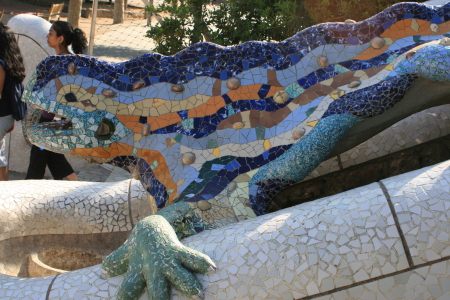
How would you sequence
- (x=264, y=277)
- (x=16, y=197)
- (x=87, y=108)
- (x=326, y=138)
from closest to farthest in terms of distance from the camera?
(x=264, y=277)
(x=326, y=138)
(x=87, y=108)
(x=16, y=197)

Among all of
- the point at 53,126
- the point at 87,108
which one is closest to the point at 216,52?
the point at 87,108

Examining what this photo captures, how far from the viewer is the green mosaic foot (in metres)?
2.18

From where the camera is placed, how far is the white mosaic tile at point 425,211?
2096 millimetres

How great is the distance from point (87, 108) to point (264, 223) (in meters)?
1.24

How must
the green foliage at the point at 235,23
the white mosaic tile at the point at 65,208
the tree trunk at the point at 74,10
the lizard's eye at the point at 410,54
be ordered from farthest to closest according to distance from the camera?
the tree trunk at the point at 74,10 < the green foliage at the point at 235,23 < the white mosaic tile at the point at 65,208 < the lizard's eye at the point at 410,54

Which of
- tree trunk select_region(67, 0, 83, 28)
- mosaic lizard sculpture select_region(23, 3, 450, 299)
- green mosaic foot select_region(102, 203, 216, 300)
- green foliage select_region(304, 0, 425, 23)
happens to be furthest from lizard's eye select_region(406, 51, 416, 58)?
tree trunk select_region(67, 0, 83, 28)

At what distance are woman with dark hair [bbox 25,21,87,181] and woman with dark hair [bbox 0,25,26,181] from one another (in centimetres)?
27

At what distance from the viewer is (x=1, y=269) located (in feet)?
10.4

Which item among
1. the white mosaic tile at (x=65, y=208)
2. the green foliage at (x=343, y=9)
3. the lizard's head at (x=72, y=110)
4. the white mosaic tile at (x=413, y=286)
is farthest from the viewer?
the green foliage at (x=343, y=9)

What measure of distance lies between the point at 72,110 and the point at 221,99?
2.65ft

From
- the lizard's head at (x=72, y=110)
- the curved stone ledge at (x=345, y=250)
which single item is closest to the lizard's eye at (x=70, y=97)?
the lizard's head at (x=72, y=110)

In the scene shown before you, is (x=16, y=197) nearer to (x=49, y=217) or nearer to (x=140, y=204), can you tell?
(x=49, y=217)

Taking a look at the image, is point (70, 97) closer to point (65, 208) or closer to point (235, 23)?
point (65, 208)

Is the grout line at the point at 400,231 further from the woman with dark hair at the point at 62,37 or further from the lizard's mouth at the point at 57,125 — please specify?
the woman with dark hair at the point at 62,37
